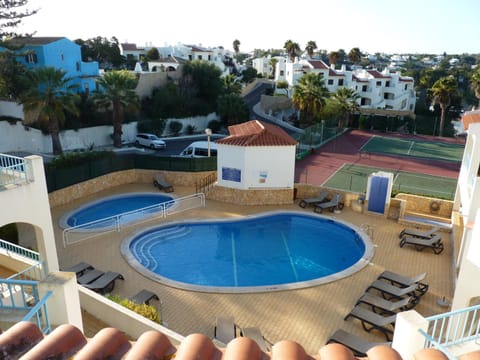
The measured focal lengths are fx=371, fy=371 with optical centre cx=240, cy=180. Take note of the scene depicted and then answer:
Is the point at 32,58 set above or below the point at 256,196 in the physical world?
above

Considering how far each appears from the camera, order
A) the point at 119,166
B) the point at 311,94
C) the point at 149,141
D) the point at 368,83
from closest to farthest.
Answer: the point at 119,166
the point at 149,141
the point at 311,94
the point at 368,83

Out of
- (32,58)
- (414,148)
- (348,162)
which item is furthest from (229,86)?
(348,162)

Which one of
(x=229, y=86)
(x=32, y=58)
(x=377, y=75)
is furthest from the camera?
(x=377, y=75)

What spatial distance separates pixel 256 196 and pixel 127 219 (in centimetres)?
779

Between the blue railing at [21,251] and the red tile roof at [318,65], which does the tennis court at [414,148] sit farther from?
the blue railing at [21,251]

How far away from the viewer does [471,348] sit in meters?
5.25

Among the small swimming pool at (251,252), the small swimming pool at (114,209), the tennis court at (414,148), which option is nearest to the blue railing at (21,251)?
the small swimming pool at (251,252)

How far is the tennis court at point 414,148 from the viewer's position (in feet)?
117

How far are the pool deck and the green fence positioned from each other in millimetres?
4699

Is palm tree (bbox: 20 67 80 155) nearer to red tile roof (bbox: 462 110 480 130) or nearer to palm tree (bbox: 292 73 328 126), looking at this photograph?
palm tree (bbox: 292 73 328 126)

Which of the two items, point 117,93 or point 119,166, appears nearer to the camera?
point 119,166

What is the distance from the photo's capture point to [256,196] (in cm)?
2302

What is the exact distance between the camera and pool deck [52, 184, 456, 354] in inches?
476

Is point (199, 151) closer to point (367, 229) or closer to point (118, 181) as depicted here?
point (118, 181)
